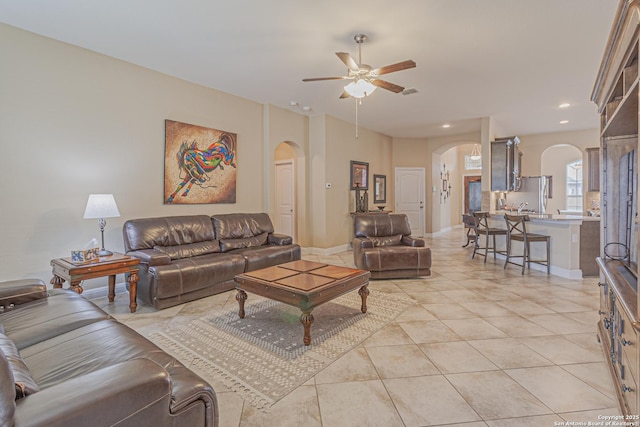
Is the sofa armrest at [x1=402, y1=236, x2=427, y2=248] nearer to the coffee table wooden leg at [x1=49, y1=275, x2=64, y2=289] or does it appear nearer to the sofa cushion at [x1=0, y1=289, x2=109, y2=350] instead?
the sofa cushion at [x1=0, y1=289, x2=109, y2=350]

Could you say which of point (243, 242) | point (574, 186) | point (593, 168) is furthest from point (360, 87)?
point (574, 186)

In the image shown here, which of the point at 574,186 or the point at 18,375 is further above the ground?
the point at 574,186

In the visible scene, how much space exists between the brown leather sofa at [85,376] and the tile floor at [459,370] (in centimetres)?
65

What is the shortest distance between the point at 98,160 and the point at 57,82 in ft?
2.92

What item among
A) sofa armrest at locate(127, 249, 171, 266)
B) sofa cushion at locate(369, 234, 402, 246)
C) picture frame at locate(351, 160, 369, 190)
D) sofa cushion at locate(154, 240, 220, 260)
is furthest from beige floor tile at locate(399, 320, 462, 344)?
picture frame at locate(351, 160, 369, 190)

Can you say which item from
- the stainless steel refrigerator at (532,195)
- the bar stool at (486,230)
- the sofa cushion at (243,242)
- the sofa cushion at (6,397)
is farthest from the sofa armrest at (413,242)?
the sofa cushion at (6,397)

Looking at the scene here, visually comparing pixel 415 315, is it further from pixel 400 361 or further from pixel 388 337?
pixel 400 361

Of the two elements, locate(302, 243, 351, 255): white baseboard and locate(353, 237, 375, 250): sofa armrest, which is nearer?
locate(353, 237, 375, 250): sofa armrest

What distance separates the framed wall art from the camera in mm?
4512

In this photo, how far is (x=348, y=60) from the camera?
10.1 ft

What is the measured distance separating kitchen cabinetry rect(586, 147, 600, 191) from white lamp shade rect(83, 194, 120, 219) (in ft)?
30.6

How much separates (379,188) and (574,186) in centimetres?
680

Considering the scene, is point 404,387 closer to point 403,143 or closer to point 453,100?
point 453,100

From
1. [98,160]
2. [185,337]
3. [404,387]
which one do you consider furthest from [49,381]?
[98,160]
